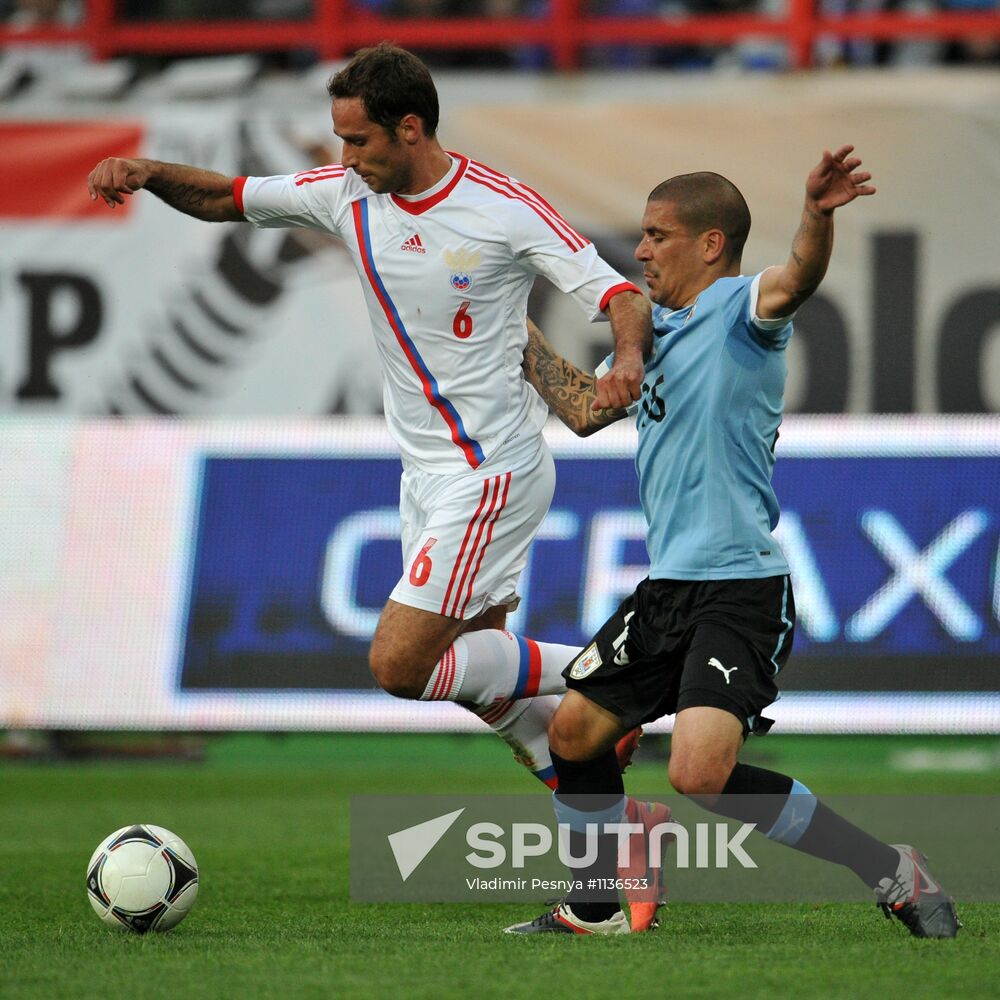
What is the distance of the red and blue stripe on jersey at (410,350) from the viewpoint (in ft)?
15.8

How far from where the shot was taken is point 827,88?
10695 millimetres

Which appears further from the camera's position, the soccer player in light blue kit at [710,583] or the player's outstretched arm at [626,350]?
the player's outstretched arm at [626,350]

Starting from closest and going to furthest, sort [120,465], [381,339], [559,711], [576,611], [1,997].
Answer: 1. [1,997]
2. [559,711]
3. [381,339]
4. [576,611]
5. [120,465]

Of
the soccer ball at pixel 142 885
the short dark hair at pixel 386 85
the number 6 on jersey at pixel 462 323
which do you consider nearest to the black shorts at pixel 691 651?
the number 6 on jersey at pixel 462 323

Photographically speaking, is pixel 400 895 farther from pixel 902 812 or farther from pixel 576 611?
pixel 576 611

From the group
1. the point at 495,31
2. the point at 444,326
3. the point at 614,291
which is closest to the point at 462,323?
the point at 444,326

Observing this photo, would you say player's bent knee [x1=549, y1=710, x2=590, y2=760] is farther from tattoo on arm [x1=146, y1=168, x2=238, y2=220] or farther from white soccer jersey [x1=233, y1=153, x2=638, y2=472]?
tattoo on arm [x1=146, y1=168, x2=238, y2=220]

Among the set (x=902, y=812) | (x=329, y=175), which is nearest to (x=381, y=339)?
(x=329, y=175)

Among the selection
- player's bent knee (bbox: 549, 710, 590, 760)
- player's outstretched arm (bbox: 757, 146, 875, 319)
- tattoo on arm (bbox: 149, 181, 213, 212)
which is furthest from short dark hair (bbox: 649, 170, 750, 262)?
tattoo on arm (bbox: 149, 181, 213, 212)

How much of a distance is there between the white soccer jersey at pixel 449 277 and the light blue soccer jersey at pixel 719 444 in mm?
469

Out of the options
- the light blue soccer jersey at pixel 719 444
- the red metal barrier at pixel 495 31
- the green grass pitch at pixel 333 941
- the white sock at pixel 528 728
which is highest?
the red metal barrier at pixel 495 31

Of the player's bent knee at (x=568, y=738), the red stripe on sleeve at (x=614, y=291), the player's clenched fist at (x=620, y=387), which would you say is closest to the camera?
the player's clenched fist at (x=620, y=387)

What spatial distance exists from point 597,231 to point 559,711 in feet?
22.5

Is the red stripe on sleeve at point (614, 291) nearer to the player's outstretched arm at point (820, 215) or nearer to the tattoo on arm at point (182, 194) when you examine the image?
the player's outstretched arm at point (820, 215)
